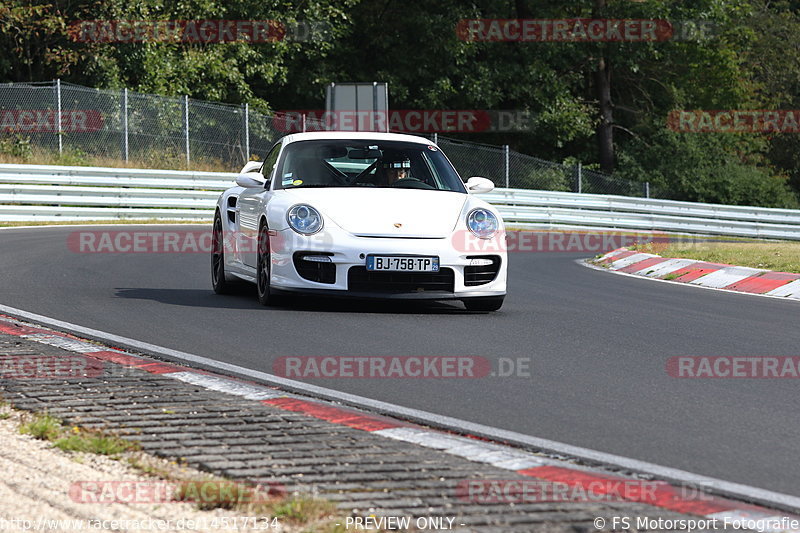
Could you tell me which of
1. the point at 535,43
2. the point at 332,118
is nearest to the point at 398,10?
the point at 535,43

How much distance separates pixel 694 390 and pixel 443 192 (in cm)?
412

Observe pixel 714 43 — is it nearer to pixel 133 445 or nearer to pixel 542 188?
pixel 542 188

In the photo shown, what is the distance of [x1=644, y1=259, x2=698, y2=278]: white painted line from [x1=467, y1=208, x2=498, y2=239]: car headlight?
5.91 meters

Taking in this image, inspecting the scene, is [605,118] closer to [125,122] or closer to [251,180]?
[125,122]

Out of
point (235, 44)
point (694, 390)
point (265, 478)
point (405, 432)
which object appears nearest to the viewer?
point (265, 478)

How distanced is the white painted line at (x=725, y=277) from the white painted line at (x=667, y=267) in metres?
0.84

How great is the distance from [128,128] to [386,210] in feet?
62.8

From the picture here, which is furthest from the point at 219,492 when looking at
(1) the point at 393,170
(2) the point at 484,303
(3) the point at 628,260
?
(3) the point at 628,260

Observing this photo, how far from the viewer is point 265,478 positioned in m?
4.41

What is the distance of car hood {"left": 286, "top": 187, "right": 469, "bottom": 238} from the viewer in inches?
378

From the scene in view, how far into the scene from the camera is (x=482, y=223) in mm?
9930

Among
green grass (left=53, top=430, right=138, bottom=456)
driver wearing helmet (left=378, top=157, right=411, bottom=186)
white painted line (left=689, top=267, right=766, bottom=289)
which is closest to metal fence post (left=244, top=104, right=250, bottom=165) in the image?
white painted line (left=689, top=267, right=766, bottom=289)

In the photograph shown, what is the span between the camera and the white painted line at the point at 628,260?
1691cm
